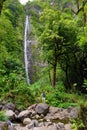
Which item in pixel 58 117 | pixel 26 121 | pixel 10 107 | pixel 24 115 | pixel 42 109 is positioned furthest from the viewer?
pixel 10 107

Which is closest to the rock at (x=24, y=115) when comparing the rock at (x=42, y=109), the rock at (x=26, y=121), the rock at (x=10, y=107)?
the rock at (x=26, y=121)

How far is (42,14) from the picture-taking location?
23.7 m

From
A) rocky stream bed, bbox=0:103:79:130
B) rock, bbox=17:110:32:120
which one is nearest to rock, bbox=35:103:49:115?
rocky stream bed, bbox=0:103:79:130

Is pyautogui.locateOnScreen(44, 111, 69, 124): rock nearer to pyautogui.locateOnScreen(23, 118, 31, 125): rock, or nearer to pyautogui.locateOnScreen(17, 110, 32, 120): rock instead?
pyautogui.locateOnScreen(17, 110, 32, 120): rock

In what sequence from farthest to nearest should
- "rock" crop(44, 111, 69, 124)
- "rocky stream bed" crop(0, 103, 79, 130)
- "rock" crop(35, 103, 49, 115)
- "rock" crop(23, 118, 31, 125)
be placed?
"rock" crop(35, 103, 49, 115), "rock" crop(44, 111, 69, 124), "rock" crop(23, 118, 31, 125), "rocky stream bed" crop(0, 103, 79, 130)

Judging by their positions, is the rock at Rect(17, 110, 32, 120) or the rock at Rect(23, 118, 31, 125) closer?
the rock at Rect(23, 118, 31, 125)

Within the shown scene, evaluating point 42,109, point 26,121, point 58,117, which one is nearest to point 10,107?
point 42,109

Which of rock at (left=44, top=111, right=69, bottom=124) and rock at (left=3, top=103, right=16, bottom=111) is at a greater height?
rock at (left=3, top=103, right=16, bottom=111)

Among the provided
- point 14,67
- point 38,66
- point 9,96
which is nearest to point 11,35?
point 38,66

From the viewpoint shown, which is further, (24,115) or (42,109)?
(42,109)

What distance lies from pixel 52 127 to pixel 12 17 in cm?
4935

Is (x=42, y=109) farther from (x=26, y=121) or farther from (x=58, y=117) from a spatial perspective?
(x=26, y=121)

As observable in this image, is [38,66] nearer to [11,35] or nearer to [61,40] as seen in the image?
[11,35]

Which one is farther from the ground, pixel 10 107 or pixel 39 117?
pixel 10 107
